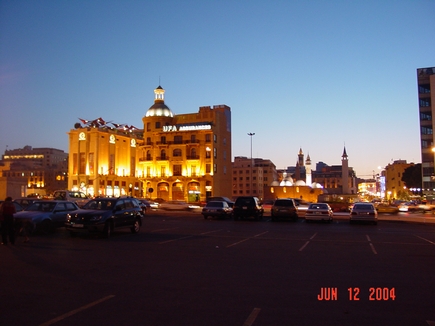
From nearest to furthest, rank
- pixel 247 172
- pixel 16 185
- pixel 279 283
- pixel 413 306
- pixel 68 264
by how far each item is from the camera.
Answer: pixel 413 306 < pixel 279 283 < pixel 68 264 < pixel 16 185 < pixel 247 172

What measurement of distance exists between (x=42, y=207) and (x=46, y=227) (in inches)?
56.2

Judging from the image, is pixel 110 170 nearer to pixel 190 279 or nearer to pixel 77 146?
Result: pixel 77 146

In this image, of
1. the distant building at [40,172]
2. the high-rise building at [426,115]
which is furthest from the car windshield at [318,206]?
the distant building at [40,172]

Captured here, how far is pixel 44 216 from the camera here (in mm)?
19062

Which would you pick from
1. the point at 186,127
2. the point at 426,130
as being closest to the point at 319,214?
the point at 186,127

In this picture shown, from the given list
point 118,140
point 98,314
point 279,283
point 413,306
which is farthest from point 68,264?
point 118,140

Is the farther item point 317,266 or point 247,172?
point 247,172

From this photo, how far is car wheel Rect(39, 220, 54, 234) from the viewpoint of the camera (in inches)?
745

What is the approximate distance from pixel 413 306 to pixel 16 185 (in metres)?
52.2

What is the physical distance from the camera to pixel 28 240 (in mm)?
16422

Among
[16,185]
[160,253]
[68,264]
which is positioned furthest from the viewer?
[16,185]
